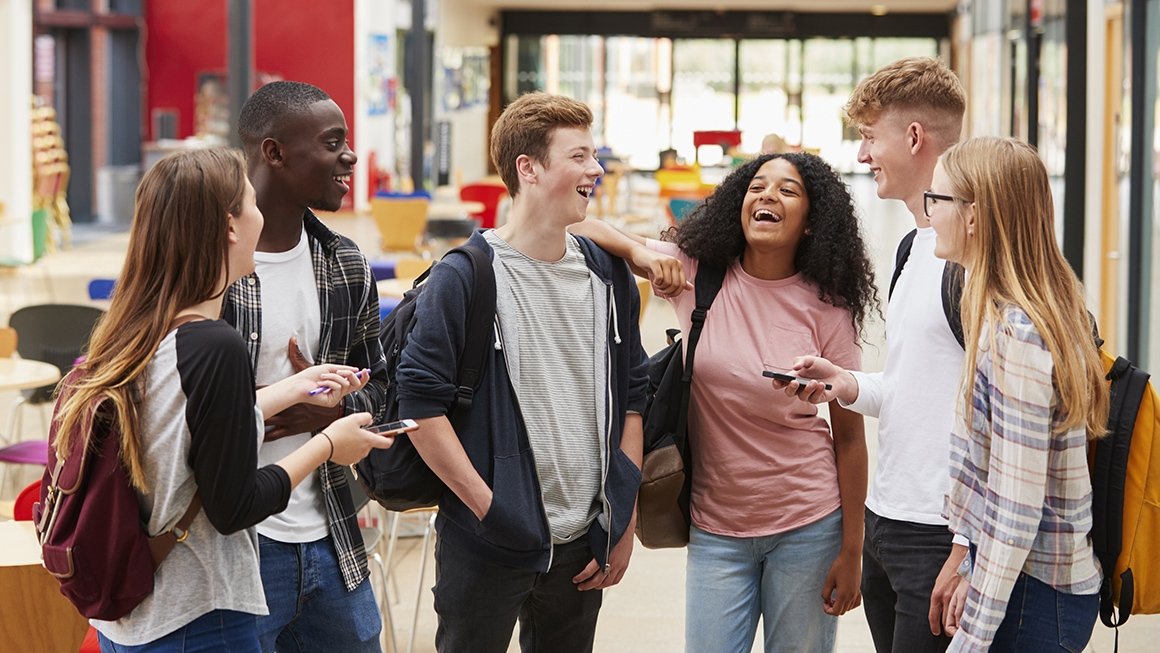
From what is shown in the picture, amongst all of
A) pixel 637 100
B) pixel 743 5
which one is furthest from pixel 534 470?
pixel 637 100

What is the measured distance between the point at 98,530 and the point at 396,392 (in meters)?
0.64

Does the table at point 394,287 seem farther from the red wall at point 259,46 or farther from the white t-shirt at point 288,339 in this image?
the red wall at point 259,46

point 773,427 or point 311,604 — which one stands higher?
point 773,427

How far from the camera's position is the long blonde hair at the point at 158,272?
6.27 feet

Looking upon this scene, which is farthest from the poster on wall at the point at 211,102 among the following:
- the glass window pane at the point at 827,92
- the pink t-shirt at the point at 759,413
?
the pink t-shirt at the point at 759,413

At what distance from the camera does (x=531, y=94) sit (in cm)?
259

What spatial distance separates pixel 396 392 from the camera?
241 cm

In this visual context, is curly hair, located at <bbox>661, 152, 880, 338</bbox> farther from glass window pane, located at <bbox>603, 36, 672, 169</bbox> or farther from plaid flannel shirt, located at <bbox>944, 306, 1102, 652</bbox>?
glass window pane, located at <bbox>603, 36, 672, 169</bbox>

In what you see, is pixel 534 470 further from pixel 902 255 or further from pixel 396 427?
pixel 902 255

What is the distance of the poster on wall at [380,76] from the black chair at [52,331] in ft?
51.4

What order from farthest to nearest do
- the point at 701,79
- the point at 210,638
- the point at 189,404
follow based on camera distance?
the point at 701,79, the point at 210,638, the point at 189,404

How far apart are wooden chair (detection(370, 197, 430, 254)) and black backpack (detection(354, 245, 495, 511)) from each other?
1019 centimetres

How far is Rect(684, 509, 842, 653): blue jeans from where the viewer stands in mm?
2666

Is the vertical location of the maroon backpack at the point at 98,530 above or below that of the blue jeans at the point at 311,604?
above
